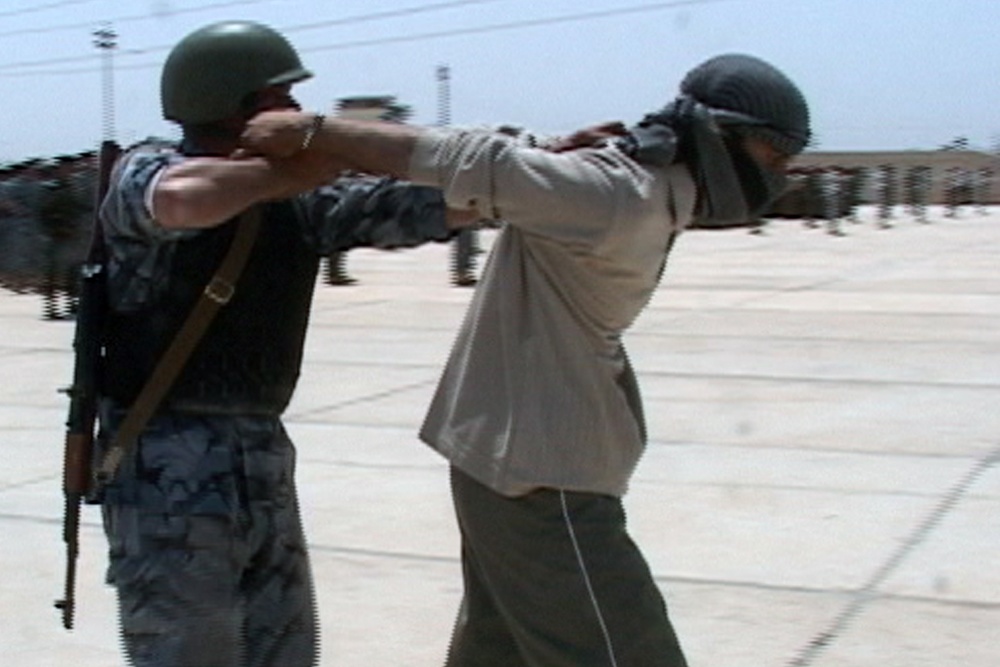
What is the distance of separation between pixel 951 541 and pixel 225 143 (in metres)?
3.99

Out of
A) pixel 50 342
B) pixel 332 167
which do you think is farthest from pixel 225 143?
pixel 50 342

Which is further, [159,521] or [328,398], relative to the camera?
[328,398]

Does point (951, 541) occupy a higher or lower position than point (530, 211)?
lower

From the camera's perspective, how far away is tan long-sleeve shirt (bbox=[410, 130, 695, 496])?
2.91m

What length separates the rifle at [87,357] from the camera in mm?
3188

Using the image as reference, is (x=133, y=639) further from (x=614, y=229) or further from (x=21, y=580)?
(x=21, y=580)

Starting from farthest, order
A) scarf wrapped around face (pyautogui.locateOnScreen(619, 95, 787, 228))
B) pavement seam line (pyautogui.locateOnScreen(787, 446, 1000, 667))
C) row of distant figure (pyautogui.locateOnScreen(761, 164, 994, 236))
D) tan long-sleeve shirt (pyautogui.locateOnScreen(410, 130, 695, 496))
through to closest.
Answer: row of distant figure (pyautogui.locateOnScreen(761, 164, 994, 236))
pavement seam line (pyautogui.locateOnScreen(787, 446, 1000, 667))
scarf wrapped around face (pyautogui.locateOnScreen(619, 95, 787, 228))
tan long-sleeve shirt (pyautogui.locateOnScreen(410, 130, 695, 496))

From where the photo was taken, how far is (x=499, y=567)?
10.4ft

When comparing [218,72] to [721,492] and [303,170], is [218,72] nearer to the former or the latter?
[303,170]

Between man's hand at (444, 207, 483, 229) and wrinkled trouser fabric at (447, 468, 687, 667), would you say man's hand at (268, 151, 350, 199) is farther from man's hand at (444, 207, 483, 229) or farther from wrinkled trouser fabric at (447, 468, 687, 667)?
wrinkled trouser fabric at (447, 468, 687, 667)

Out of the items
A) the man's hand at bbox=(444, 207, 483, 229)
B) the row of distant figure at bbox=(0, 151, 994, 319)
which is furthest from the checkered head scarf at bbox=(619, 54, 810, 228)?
the row of distant figure at bbox=(0, 151, 994, 319)

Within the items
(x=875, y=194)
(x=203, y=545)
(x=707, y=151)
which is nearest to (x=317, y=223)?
(x=203, y=545)

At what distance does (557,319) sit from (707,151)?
0.38m

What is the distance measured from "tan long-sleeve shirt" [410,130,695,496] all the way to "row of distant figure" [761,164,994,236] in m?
24.5
